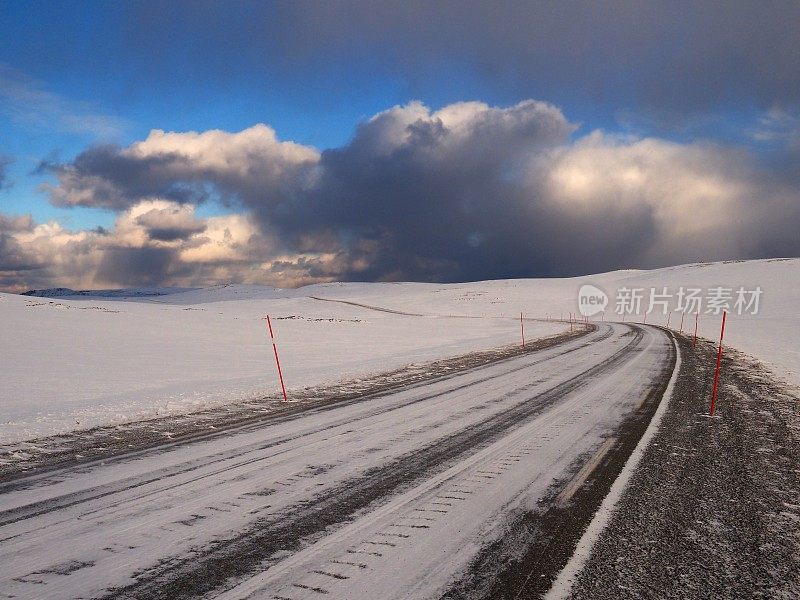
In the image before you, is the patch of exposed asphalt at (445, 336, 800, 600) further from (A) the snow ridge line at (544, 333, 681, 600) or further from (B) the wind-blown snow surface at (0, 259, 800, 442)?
(B) the wind-blown snow surface at (0, 259, 800, 442)

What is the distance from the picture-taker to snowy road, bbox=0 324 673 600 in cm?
360

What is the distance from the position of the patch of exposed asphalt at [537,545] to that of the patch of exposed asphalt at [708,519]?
0.24m

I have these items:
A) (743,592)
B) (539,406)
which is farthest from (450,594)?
(539,406)

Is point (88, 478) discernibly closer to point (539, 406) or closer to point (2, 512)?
point (2, 512)

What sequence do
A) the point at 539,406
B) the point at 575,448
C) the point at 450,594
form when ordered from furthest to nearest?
the point at 539,406 < the point at 575,448 < the point at 450,594

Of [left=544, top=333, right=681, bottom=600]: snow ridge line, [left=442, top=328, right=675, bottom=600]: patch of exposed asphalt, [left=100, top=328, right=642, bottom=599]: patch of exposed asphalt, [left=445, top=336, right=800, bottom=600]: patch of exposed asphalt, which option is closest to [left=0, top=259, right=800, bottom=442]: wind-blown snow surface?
[left=100, top=328, right=642, bottom=599]: patch of exposed asphalt

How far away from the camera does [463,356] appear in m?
20.3

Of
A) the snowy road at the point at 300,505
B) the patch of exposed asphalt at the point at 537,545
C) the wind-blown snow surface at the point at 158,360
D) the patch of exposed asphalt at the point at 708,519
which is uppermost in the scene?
the wind-blown snow surface at the point at 158,360

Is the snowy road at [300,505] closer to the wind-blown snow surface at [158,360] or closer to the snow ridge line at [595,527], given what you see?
the snow ridge line at [595,527]

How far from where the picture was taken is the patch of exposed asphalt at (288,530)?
3.53 metres

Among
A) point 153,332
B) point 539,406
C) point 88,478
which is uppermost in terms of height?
point 153,332

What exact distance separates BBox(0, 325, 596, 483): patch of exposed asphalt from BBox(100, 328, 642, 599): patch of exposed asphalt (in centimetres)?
346

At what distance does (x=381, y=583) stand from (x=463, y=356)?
17.0 metres

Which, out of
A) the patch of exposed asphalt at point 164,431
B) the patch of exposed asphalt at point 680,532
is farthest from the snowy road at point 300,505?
the patch of exposed asphalt at point 164,431
